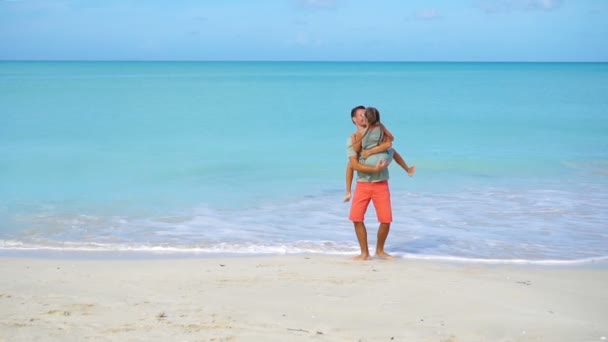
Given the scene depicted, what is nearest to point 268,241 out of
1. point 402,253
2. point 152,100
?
point 402,253

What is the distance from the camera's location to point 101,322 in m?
4.34

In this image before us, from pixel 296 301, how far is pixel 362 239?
175 cm

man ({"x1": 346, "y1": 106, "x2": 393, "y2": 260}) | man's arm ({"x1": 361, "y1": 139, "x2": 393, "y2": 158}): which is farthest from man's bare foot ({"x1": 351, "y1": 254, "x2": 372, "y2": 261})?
man's arm ({"x1": 361, "y1": 139, "x2": 393, "y2": 158})

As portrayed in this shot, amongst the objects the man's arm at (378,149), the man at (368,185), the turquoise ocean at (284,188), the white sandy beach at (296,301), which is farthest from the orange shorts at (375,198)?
the turquoise ocean at (284,188)

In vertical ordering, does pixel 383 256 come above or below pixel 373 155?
below

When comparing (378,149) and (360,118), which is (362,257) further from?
(360,118)

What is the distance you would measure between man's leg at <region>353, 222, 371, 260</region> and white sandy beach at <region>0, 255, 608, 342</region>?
15 cm

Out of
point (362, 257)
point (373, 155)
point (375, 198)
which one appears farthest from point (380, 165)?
point (362, 257)

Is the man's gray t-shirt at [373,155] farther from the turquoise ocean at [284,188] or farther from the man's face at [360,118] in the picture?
the turquoise ocean at [284,188]

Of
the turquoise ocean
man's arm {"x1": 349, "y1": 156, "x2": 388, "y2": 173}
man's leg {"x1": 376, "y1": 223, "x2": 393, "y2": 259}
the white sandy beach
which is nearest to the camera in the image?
the white sandy beach

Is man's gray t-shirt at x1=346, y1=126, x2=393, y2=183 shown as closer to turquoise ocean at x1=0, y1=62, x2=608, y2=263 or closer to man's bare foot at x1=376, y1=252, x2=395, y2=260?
man's bare foot at x1=376, y1=252, x2=395, y2=260

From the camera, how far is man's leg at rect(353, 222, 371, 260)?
6.55 meters

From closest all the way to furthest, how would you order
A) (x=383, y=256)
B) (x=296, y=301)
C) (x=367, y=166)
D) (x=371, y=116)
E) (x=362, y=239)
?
(x=296, y=301)
(x=371, y=116)
(x=367, y=166)
(x=362, y=239)
(x=383, y=256)

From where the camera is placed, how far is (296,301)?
4.95 metres
